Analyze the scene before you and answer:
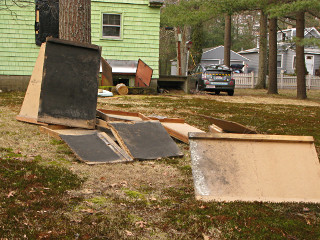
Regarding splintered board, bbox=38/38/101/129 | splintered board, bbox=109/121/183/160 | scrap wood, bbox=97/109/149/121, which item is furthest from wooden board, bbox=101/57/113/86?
splintered board, bbox=109/121/183/160

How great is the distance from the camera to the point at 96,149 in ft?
18.3

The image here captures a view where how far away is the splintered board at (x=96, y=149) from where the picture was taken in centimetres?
531

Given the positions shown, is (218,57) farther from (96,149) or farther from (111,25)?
(96,149)

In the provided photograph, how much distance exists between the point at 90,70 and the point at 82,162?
2263 mm

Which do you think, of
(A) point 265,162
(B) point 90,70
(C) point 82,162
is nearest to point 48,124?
(B) point 90,70

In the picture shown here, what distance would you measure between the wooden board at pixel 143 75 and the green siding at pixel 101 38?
2.02ft

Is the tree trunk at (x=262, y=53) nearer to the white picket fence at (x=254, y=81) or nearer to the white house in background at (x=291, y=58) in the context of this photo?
the white picket fence at (x=254, y=81)

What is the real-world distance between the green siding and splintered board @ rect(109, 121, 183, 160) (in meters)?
13.0

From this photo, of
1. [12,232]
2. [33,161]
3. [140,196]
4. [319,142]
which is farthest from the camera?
[319,142]

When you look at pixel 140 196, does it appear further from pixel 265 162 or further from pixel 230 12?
pixel 230 12

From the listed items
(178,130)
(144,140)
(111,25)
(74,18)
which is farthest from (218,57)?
(144,140)

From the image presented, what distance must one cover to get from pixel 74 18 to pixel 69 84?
1.84 metres

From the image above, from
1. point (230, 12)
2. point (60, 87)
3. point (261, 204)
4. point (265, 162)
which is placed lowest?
point (261, 204)

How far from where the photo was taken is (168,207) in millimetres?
3777
